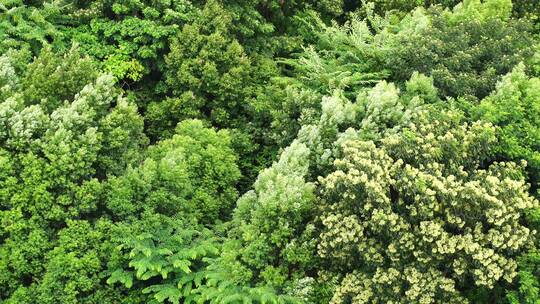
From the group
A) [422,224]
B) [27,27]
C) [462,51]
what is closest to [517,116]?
[462,51]

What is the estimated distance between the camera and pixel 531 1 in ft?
49.4

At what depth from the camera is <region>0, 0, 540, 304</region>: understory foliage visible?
8586mm

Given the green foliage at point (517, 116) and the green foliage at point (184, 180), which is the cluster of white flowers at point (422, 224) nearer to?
the green foliage at point (517, 116)

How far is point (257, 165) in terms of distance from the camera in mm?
12812

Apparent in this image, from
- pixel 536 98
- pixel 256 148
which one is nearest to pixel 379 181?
pixel 536 98

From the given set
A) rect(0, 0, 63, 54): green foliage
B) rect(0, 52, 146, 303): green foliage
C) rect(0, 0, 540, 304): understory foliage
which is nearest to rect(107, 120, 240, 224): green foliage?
rect(0, 0, 540, 304): understory foliage

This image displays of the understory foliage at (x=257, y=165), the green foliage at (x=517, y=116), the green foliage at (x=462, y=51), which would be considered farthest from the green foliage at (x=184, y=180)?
the green foliage at (x=517, y=116)

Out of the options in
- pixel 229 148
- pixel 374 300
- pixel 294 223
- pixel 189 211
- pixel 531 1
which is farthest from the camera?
pixel 531 1

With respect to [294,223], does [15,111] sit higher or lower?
higher

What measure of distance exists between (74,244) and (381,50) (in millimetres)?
7134

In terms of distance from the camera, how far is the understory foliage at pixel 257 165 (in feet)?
28.2

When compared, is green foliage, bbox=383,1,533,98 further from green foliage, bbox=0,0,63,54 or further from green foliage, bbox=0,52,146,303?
green foliage, bbox=0,0,63,54

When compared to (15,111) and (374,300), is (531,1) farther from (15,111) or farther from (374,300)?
(15,111)

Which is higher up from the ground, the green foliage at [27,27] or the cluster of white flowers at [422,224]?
the green foliage at [27,27]
